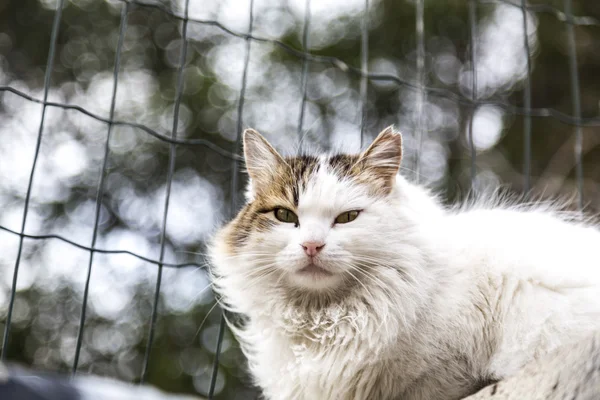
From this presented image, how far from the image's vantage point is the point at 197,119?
15.0 feet

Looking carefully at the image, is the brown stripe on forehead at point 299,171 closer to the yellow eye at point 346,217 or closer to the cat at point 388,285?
the cat at point 388,285

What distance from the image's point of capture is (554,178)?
14.2ft

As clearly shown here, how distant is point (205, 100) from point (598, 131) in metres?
3.01

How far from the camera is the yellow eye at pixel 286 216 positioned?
1699 millimetres

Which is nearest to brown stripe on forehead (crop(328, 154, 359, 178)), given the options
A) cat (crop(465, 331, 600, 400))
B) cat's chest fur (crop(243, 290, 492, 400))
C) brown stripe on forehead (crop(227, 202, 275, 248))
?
brown stripe on forehead (crop(227, 202, 275, 248))

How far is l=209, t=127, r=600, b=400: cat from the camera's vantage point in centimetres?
153

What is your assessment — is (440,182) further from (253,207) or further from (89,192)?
(253,207)

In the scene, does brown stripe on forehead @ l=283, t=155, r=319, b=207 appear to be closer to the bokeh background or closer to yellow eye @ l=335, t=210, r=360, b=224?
yellow eye @ l=335, t=210, r=360, b=224

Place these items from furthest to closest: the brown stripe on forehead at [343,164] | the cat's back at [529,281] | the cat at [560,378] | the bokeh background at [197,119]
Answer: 1. the bokeh background at [197,119]
2. the brown stripe on forehead at [343,164]
3. the cat's back at [529,281]
4. the cat at [560,378]

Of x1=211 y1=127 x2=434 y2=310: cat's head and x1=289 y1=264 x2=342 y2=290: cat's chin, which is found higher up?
x1=211 y1=127 x2=434 y2=310: cat's head

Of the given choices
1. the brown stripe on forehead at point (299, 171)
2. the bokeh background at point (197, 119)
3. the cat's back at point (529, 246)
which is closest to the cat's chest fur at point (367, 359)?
the cat's back at point (529, 246)

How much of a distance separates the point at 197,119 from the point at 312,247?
323cm

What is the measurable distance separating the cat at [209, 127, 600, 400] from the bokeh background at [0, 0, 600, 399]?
63.4 inches

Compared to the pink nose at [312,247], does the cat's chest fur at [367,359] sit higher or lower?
lower
